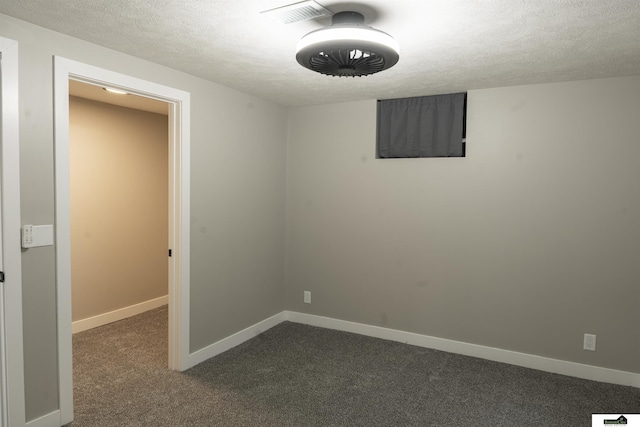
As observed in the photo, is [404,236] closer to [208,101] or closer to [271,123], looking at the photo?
[271,123]

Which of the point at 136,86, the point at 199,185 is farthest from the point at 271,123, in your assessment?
the point at 136,86

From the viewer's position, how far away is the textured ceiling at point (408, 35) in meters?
1.96

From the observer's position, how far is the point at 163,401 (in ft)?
9.19

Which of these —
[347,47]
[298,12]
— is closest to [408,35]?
[347,47]

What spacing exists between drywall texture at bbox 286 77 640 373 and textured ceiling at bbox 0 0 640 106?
1.33ft

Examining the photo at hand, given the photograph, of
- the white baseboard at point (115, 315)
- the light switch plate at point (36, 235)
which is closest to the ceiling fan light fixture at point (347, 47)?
the light switch plate at point (36, 235)

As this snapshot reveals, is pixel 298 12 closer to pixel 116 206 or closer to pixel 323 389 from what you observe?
pixel 323 389

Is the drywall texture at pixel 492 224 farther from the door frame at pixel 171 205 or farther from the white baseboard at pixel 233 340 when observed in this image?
the door frame at pixel 171 205

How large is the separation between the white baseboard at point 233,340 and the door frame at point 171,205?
12 centimetres

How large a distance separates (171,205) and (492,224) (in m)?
2.62

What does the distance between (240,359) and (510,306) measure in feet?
7.54

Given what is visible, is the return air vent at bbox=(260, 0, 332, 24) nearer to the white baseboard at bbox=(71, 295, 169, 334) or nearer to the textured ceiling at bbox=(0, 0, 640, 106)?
the textured ceiling at bbox=(0, 0, 640, 106)

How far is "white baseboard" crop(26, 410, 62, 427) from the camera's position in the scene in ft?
7.72

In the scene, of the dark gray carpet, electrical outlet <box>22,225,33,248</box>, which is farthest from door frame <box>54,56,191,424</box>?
the dark gray carpet
